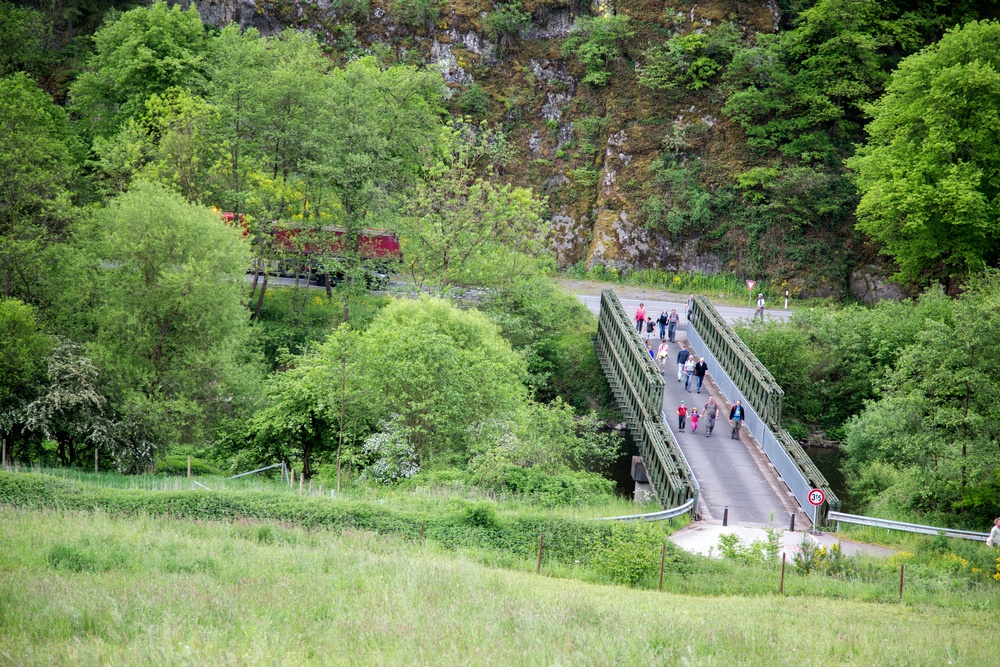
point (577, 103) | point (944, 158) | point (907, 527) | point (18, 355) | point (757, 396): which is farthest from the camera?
point (577, 103)

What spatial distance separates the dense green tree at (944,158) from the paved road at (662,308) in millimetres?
6451

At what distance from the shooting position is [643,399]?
34.8m

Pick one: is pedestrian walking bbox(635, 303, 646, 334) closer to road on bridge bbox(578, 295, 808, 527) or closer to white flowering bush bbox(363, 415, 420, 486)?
road on bridge bbox(578, 295, 808, 527)

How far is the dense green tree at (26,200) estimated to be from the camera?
31344 millimetres

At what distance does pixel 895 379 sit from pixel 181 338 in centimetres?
2401

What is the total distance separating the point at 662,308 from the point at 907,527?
924 inches

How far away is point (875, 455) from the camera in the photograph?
112 feet

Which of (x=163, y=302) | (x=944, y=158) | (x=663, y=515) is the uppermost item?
(x=944, y=158)

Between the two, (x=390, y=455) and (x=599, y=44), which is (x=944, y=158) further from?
(x=390, y=455)

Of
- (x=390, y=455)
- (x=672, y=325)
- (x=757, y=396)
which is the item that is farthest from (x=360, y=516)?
(x=672, y=325)

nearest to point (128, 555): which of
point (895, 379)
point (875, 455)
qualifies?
point (895, 379)

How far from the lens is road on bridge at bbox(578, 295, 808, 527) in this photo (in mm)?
28062

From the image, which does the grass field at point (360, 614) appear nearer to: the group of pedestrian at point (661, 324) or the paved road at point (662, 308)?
the group of pedestrian at point (661, 324)

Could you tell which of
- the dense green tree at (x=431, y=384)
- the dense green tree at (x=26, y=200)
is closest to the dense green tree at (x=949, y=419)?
the dense green tree at (x=431, y=384)
